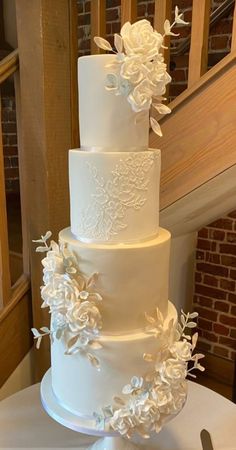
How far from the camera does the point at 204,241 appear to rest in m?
2.72

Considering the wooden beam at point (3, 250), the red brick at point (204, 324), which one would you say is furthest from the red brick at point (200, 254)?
the wooden beam at point (3, 250)

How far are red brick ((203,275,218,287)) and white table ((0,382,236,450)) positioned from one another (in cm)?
137

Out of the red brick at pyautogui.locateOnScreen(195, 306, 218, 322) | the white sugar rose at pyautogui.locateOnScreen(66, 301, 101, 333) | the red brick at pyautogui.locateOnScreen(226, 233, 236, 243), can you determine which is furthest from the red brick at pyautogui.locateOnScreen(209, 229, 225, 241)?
the white sugar rose at pyautogui.locateOnScreen(66, 301, 101, 333)

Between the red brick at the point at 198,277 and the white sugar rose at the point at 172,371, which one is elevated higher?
the white sugar rose at the point at 172,371

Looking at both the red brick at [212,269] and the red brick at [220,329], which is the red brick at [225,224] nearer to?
the red brick at [212,269]

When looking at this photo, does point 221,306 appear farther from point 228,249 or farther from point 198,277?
point 228,249

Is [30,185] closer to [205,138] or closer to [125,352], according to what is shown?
[205,138]

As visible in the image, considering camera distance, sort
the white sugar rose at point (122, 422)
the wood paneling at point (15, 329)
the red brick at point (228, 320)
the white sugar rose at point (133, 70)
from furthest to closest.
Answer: the red brick at point (228, 320) → the wood paneling at point (15, 329) → the white sugar rose at point (122, 422) → the white sugar rose at point (133, 70)

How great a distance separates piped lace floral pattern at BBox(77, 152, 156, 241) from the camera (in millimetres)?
947

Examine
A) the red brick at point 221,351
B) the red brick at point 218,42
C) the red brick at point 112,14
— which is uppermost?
the red brick at point 112,14

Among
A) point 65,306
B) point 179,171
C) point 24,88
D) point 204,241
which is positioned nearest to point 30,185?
point 24,88

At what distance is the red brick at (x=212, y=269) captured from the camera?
2.68 m

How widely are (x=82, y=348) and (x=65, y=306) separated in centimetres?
11

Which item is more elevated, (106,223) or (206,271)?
(106,223)
